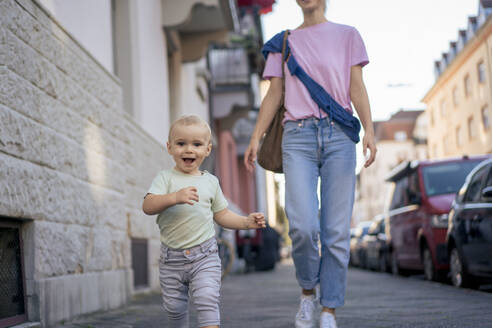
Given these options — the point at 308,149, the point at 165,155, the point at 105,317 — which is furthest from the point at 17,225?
the point at 165,155

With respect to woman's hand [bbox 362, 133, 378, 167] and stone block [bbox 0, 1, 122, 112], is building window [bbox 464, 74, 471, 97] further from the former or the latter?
woman's hand [bbox 362, 133, 378, 167]

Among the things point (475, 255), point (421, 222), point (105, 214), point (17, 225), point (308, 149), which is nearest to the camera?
point (308, 149)

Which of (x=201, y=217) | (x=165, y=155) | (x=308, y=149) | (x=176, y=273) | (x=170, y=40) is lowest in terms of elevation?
(x=176, y=273)

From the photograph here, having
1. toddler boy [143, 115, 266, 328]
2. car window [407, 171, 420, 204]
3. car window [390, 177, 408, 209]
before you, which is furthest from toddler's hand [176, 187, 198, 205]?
car window [390, 177, 408, 209]

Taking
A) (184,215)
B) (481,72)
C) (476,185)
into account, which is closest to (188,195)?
(184,215)

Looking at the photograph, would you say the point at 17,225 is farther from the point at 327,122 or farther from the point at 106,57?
the point at 106,57

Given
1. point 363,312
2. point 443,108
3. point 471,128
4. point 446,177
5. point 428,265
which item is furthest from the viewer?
point 443,108

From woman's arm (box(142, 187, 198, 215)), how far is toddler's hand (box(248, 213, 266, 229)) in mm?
286

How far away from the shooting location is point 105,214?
22.0 ft

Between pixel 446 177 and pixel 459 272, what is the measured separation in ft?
8.93

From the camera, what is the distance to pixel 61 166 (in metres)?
5.40

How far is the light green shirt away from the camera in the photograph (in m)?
3.55

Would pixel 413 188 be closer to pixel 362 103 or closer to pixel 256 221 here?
pixel 362 103

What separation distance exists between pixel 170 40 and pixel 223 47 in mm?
7350
